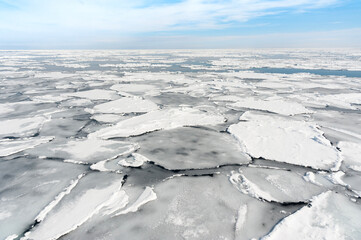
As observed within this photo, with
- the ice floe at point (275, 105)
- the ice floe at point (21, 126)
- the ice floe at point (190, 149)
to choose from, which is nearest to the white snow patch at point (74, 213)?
the ice floe at point (190, 149)

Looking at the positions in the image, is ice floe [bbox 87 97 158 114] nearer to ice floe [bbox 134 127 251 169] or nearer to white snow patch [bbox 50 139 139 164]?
ice floe [bbox 134 127 251 169]

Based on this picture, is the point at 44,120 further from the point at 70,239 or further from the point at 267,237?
the point at 267,237

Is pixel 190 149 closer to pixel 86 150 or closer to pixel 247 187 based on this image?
pixel 247 187

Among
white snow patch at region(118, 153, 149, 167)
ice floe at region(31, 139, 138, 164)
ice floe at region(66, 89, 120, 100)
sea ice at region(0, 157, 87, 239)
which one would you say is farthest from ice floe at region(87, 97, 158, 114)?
sea ice at region(0, 157, 87, 239)

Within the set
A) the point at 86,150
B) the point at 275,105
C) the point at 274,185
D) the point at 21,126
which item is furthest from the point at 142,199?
the point at 275,105

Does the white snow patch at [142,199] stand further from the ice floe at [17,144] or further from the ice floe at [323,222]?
the ice floe at [17,144]

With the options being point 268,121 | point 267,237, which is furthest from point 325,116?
point 267,237

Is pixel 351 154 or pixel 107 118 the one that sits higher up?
pixel 351 154
